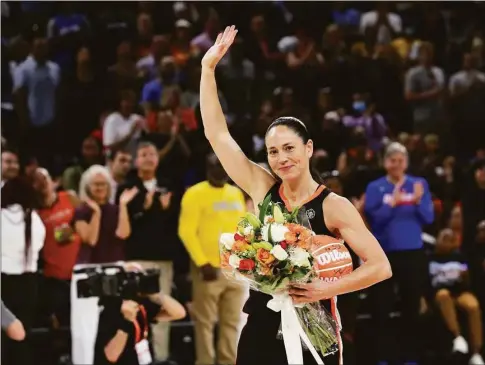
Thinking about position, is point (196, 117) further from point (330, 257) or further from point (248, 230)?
point (248, 230)

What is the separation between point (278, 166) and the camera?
14.1 feet

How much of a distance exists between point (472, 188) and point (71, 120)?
4.44 meters

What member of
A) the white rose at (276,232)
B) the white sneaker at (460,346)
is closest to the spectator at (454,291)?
the white sneaker at (460,346)

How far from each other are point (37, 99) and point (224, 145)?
6.93 metres

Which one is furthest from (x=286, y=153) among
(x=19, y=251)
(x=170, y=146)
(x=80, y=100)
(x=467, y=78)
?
(x=467, y=78)

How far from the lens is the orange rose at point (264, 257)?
3.84 metres

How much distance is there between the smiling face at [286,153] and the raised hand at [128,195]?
4.41 m

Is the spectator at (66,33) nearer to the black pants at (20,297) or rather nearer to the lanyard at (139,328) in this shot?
the black pants at (20,297)

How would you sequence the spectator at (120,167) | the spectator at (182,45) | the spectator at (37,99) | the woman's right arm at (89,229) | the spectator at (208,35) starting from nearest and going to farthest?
1. the woman's right arm at (89,229)
2. the spectator at (120,167)
3. the spectator at (37,99)
4. the spectator at (182,45)
5. the spectator at (208,35)

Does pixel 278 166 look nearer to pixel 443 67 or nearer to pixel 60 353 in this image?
pixel 60 353

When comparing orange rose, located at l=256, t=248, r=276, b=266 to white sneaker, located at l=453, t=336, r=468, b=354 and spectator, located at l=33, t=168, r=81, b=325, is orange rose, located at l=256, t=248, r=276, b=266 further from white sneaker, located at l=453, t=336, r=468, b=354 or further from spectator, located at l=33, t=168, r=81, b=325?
white sneaker, located at l=453, t=336, r=468, b=354

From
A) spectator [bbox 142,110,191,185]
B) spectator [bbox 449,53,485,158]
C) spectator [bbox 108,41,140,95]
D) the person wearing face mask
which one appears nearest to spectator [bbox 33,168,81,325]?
spectator [bbox 142,110,191,185]

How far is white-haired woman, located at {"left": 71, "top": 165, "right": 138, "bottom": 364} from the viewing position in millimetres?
8133

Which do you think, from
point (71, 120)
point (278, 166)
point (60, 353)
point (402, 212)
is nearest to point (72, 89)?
point (71, 120)
